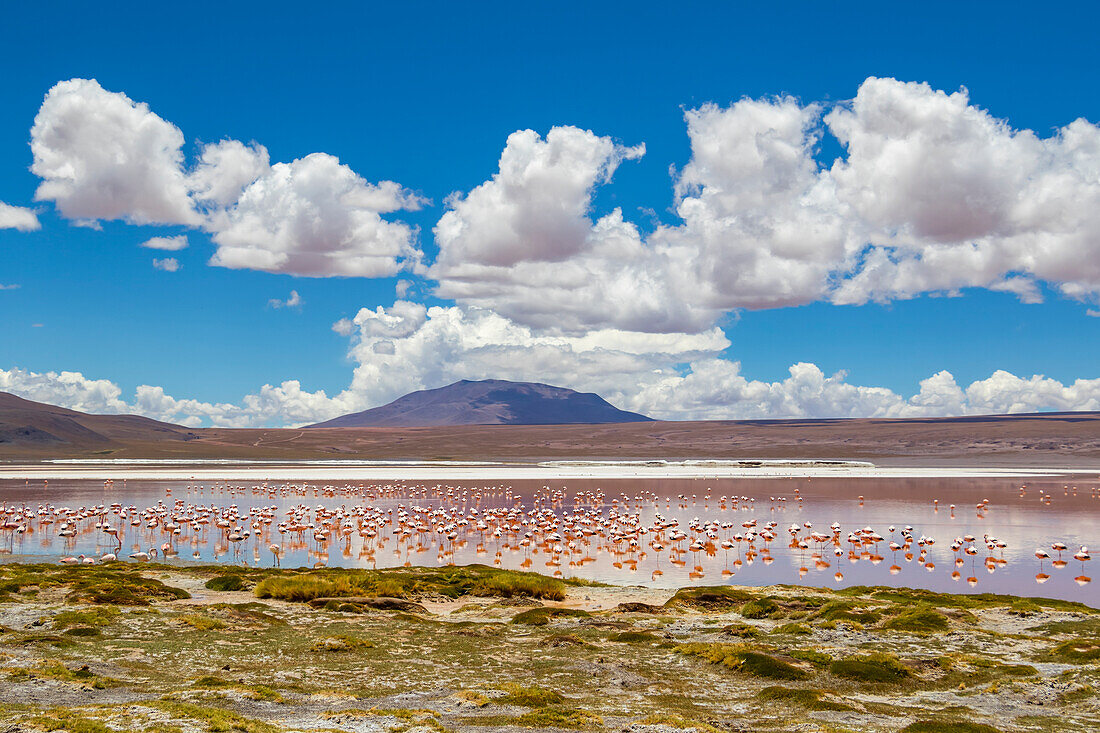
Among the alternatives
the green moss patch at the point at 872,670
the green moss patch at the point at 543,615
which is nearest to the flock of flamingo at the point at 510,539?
the green moss patch at the point at 543,615

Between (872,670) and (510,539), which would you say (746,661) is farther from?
(510,539)

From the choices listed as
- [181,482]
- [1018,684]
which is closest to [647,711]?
[1018,684]

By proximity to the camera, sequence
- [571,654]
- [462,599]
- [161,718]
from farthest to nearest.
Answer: [462,599] < [571,654] < [161,718]

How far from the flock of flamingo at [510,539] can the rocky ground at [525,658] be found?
948cm

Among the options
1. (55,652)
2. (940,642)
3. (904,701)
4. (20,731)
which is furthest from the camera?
(940,642)

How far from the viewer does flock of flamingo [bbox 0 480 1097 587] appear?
39.8 meters

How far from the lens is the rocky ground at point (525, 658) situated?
573 inches

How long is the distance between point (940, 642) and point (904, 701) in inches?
228

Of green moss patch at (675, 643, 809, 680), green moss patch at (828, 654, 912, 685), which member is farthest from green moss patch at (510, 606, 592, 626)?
green moss patch at (828, 654, 912, 685)

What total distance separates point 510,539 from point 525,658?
29916 millimetres

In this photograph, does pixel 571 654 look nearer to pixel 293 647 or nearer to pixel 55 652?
pixel 293 647

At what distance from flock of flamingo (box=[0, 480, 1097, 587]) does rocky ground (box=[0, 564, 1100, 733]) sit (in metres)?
9.48

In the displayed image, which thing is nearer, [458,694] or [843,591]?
[458,694]

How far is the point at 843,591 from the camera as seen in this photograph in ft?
97.3
